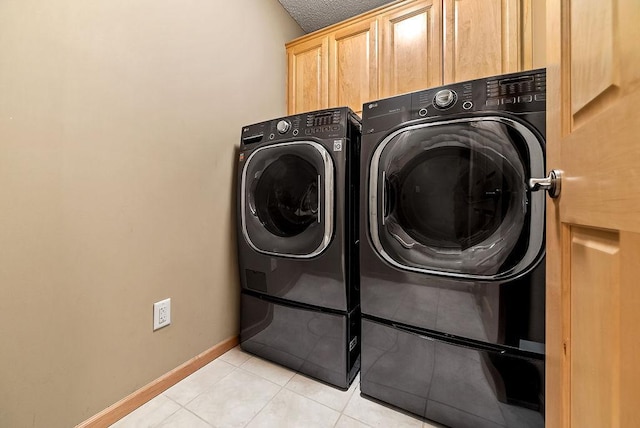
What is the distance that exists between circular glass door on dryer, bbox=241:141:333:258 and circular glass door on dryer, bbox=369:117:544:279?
9.1 inches

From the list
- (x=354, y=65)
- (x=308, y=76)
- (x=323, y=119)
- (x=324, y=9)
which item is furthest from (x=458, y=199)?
(x=324, y=9)

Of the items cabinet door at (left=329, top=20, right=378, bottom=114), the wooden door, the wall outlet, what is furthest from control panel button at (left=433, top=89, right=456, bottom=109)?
the wall outlet

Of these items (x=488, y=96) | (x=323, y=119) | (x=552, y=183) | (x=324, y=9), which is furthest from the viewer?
(x=324, y=9)

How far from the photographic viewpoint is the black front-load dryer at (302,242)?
1104mm

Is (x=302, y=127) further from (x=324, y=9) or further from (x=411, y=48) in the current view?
(x=324, y=9)

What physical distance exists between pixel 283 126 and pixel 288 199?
14.3 inches

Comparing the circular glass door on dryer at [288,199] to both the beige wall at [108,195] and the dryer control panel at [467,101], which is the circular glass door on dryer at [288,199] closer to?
the beige wall at [108,195]

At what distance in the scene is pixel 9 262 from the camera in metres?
0.73

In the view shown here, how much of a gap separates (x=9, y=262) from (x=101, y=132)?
487 millimetres

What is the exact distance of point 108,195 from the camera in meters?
0.93

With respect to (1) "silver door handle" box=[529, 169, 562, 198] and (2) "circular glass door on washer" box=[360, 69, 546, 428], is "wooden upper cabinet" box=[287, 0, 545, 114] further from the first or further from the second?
(1) "silver door handle" box=[529, 169, 562, 198]

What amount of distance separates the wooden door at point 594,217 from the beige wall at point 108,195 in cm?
132

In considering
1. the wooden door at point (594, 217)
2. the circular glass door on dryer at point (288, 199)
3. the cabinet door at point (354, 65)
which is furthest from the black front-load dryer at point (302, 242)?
the wooden door at point (594, 217)

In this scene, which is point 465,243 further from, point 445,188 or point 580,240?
point 580,240
